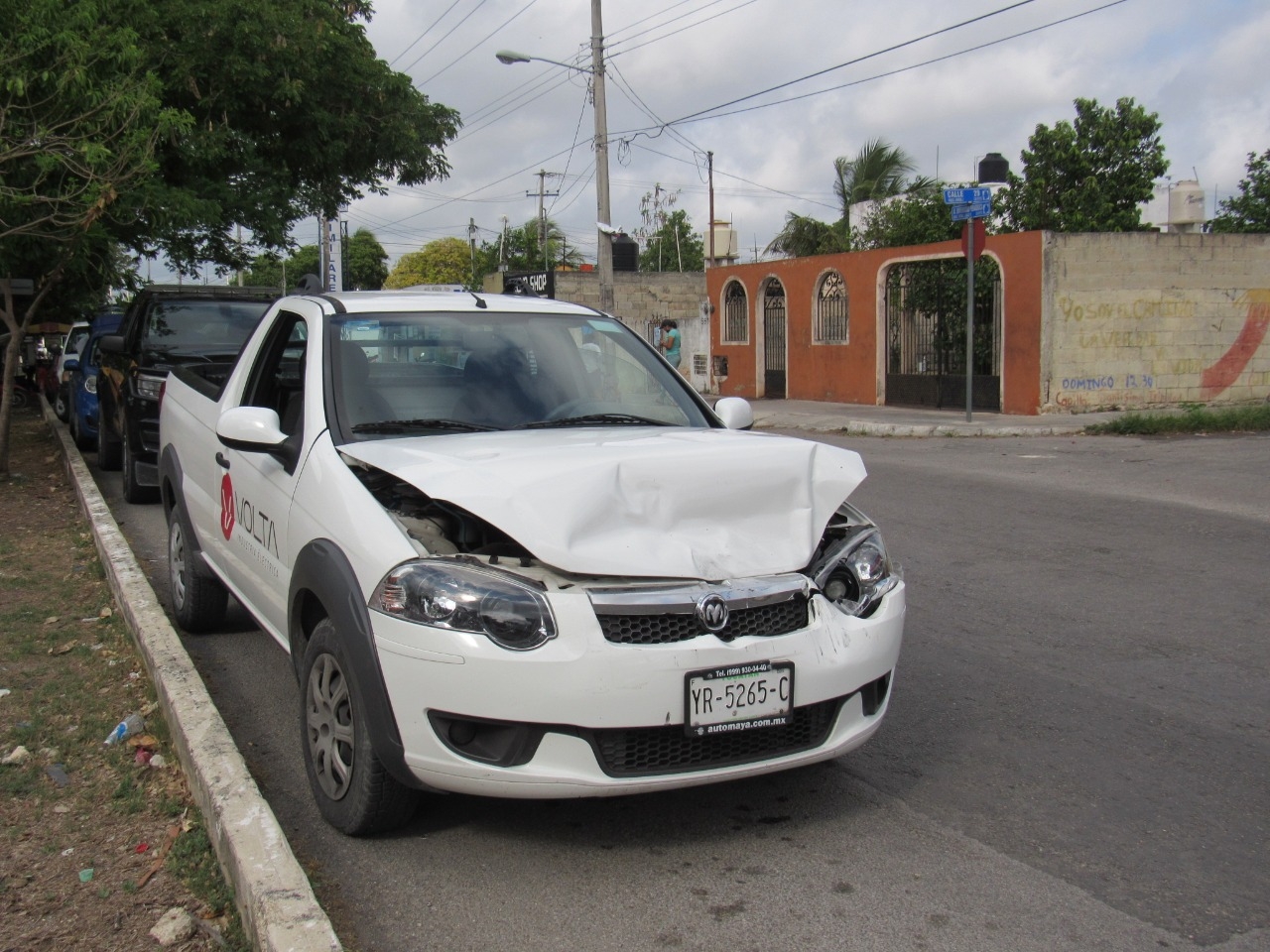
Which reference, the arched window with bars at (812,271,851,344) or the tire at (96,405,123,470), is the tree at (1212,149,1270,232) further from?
the tire at (96,405,123,470)

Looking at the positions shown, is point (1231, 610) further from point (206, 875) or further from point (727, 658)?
point (206, 875)

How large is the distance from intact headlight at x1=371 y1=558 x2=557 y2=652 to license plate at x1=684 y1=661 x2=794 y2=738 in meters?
0.44

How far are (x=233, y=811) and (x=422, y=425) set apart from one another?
4.91 ft

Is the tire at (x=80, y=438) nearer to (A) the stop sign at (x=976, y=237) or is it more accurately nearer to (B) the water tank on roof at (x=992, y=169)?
(A) the stop sign at (x=976, y=237)

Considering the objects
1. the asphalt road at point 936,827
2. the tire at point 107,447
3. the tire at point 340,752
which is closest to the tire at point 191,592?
the asphalt road at point 936,827

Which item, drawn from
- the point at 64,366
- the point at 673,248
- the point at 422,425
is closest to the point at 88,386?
the point at 64,366

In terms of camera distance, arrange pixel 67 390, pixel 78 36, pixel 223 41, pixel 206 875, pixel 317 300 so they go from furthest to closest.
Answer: pixel 67 390, pixel 223 41, pixel 78 36, pixel 317 300, pixel 206 875

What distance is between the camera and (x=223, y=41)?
16.0 metres

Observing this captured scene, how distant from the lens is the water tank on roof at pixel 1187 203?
26.0 metres

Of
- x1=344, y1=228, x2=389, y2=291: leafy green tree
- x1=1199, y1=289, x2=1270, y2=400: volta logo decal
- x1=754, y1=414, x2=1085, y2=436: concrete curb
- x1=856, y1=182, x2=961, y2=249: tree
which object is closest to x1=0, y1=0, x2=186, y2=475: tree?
x1=754, y1=414, x2=1085, y2=436: concrete curb

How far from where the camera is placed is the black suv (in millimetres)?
9812

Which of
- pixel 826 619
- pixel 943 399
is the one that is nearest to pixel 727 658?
pixel 826 619

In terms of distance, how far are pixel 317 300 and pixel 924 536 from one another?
5.18m

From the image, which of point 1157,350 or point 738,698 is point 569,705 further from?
point 1157,350
